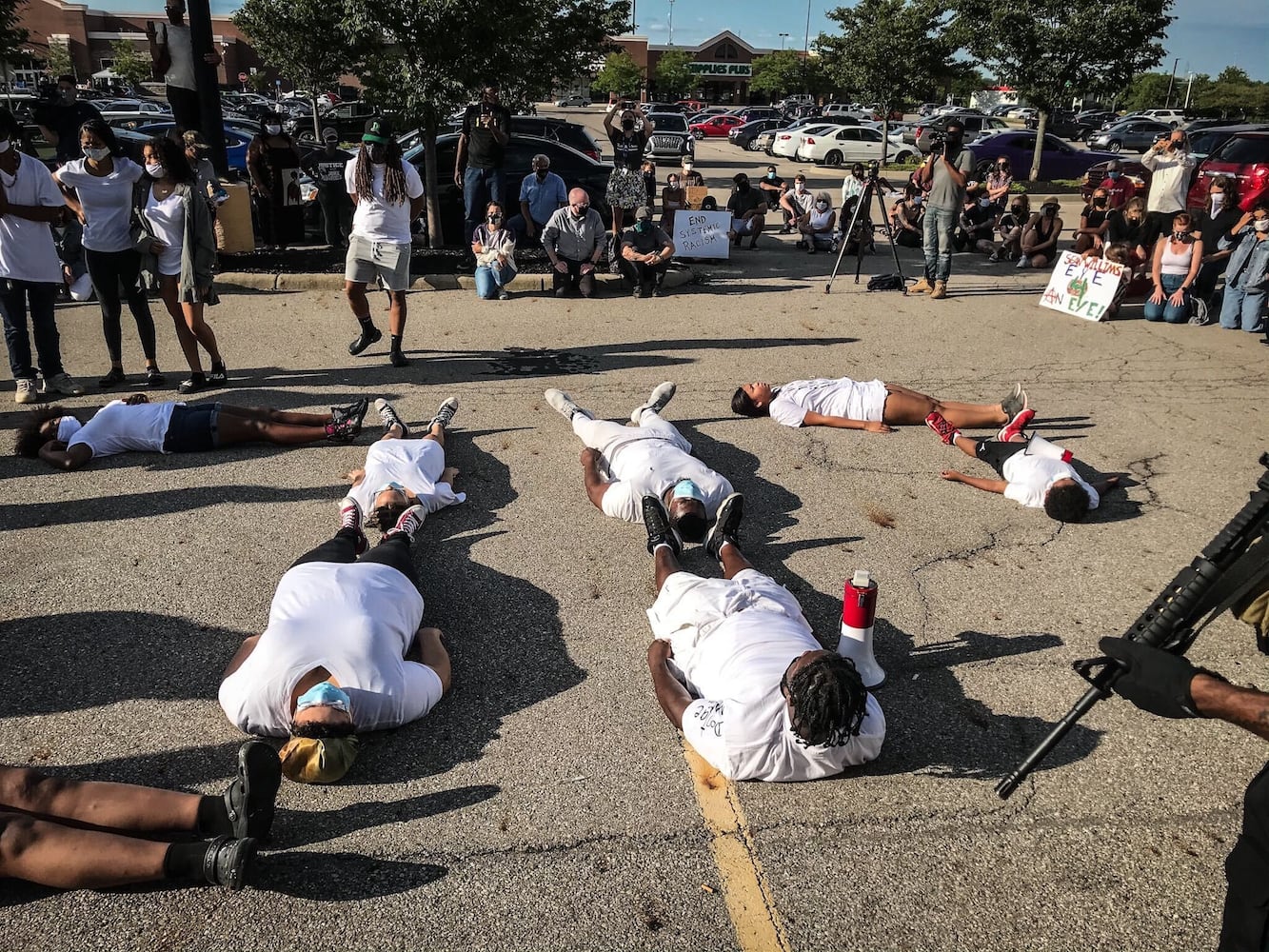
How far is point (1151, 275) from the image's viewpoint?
1113 centimetres

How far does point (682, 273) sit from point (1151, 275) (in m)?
5.76

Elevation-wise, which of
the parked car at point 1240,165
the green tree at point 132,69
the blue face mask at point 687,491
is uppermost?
the green tree at point 132,69

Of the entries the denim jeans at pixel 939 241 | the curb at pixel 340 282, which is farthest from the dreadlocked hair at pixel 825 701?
the denim jeans at pixel 939 241

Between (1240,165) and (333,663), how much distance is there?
59.4ft

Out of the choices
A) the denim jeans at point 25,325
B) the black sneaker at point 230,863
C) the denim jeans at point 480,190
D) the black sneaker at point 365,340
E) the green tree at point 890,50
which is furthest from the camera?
the green tree at point 890,50

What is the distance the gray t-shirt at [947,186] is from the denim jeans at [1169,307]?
260 cm

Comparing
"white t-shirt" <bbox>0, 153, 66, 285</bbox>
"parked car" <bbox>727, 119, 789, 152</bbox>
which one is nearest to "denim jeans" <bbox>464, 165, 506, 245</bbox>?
"white t-shirt" <bbox>0, 153, 66, 285</bbox>

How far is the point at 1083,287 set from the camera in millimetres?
11133

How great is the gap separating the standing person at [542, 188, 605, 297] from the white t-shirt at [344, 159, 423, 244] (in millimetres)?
3036

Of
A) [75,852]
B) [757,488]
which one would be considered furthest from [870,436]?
[75,852]

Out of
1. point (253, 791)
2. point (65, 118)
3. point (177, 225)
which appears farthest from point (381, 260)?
point (65, 118)

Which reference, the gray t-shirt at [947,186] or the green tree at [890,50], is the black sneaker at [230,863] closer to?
the gray t-shirt at [947,186]

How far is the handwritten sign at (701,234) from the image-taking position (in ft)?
43.8

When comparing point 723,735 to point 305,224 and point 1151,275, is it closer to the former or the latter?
point 1151,275
